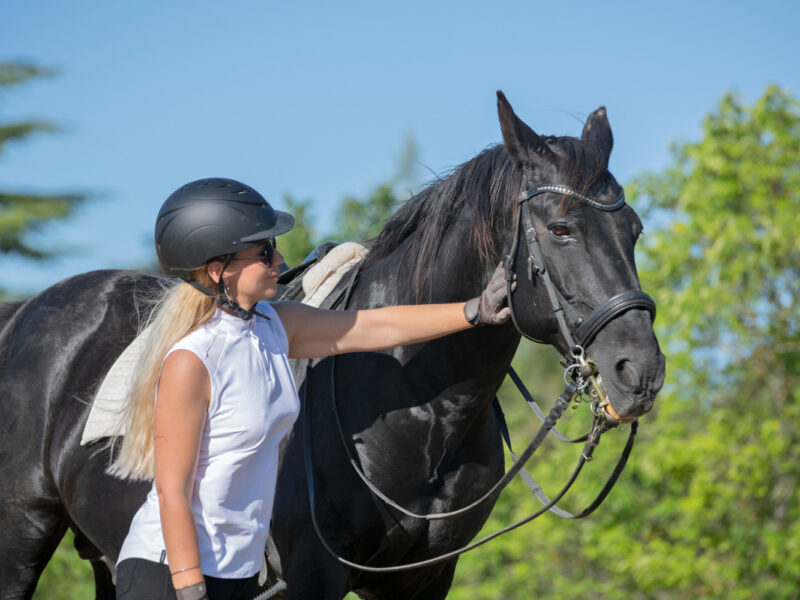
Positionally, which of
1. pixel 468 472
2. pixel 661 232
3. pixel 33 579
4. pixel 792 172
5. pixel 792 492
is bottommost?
pixel 792 492

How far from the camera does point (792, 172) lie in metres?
11.0

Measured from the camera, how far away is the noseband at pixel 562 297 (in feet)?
8.55

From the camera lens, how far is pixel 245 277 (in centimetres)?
259

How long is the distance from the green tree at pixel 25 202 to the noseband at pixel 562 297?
1752cm

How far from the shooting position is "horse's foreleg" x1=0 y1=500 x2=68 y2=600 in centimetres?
382

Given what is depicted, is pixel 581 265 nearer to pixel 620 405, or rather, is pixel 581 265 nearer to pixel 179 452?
pixel 620 405

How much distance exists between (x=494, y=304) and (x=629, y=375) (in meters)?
0.52

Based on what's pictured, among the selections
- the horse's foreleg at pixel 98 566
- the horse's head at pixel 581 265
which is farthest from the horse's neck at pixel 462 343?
the horse's foreleg at pixel 98 566

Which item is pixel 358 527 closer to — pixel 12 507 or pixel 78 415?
pixel 78 415

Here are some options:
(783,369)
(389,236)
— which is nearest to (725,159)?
(783,369)

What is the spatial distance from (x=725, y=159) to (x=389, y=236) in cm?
890

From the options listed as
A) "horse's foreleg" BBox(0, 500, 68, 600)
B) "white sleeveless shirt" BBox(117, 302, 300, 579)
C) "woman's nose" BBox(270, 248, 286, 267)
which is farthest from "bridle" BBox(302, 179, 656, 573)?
"horse's foreleg" BBox(0, 500, 68, 600)

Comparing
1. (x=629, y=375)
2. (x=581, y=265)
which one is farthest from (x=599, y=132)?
(x=629, y=375)

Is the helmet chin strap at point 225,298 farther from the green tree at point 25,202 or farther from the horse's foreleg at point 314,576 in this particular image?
the green tree at point 25,202
